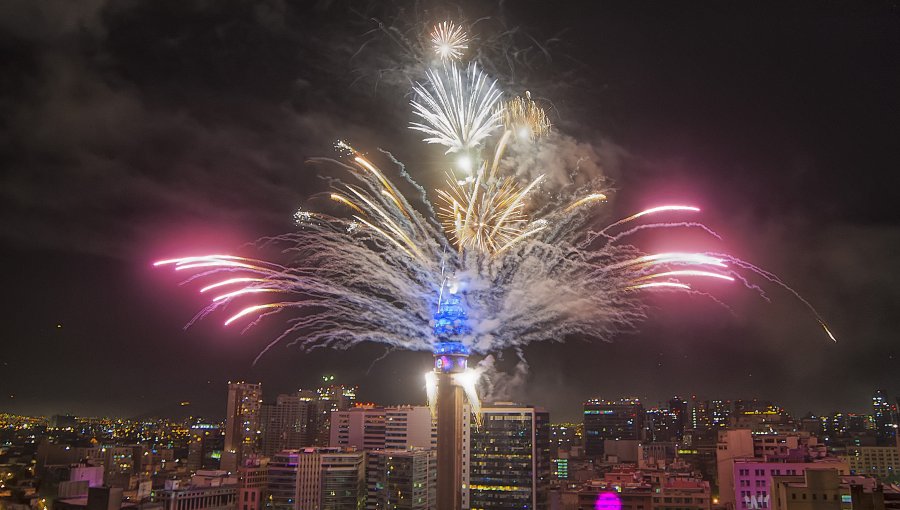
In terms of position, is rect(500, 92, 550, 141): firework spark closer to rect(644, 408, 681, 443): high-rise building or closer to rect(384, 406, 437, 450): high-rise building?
rect(384, 406, 437, 450): high-rise building

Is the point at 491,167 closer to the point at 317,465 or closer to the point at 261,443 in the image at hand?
the point at 317,465

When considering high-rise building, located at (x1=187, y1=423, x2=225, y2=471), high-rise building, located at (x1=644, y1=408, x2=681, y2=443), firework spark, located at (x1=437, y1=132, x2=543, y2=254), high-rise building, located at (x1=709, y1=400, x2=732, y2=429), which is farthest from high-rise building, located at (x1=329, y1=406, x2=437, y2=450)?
high-rise building, located at (x1=709, y1=400, x2=732, y2=429)

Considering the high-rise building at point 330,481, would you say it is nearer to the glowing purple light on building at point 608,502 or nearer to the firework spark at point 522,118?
the glowing purple light on building at point 608,502

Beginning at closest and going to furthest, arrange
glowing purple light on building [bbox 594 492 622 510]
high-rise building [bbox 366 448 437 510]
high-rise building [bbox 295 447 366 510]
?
1. glowing purple light on building [bbox 594 492 622 510]
2. high-rise building [bbox 366 448 437 510]
3. high-rise building [bbox 295 447 366 510]

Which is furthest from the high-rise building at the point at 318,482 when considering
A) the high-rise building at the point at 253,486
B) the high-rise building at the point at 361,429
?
the high-rise building at the point at 361,429

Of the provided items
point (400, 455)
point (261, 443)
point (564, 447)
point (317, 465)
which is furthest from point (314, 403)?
point (400, 455)

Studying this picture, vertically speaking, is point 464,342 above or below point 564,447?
above

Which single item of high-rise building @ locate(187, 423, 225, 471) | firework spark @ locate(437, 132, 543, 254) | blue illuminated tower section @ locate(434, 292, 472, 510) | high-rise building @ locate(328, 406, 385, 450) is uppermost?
firework spark @ locate(437, 132, 543, 254)
